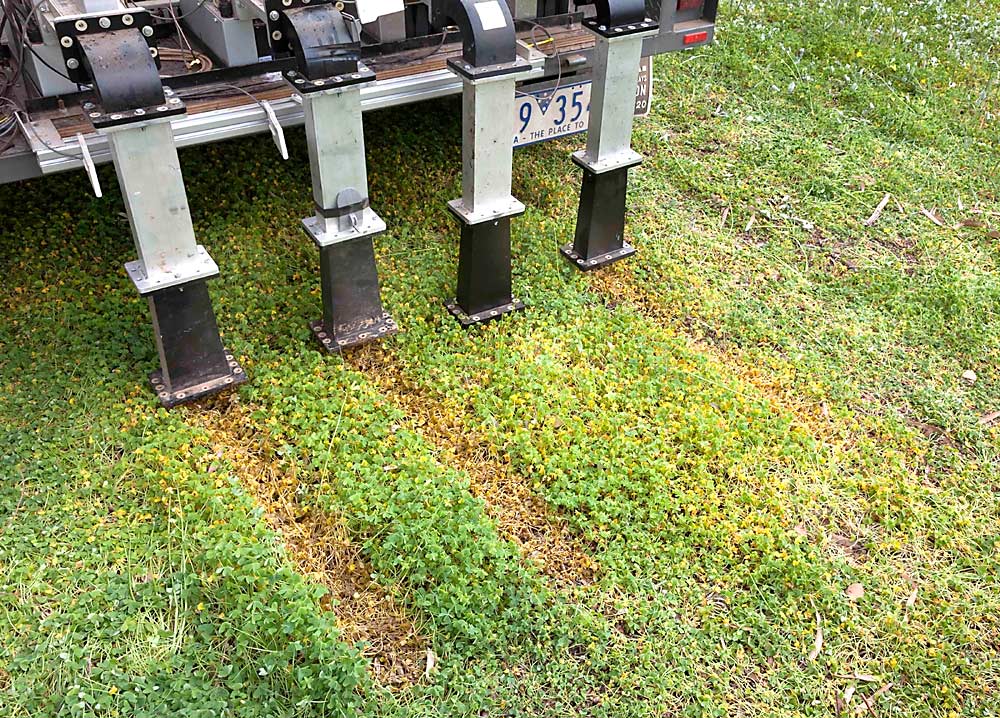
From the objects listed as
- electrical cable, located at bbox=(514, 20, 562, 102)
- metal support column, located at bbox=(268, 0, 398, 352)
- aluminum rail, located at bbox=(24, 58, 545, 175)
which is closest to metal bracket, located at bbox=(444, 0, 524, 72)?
aluminum rail, located at bbox=(24, 58, 545, 175)

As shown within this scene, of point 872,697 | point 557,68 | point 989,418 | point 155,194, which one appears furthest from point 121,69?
point 989,418

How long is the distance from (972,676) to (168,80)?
3828 millimetres

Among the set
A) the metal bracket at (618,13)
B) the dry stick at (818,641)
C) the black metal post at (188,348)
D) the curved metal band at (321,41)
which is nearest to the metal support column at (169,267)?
the black metal post at (188,348)

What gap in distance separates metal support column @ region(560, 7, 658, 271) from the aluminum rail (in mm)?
321

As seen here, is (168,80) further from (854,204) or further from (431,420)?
(854,204)

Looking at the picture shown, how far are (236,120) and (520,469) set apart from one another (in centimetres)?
179

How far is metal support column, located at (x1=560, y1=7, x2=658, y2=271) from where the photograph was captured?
12.9ft

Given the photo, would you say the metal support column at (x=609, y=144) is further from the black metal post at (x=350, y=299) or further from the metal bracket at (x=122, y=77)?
the metal bracket at (x=122, y=77)

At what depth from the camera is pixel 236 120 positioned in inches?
141

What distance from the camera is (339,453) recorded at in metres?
3.43

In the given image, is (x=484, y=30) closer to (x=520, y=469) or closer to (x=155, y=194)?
(x=155, y=194)

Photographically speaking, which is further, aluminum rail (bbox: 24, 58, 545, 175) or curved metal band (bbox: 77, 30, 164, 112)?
aluminum rail (bbox: 24, 58, 545, 175)

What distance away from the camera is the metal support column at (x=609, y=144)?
12.9 ft

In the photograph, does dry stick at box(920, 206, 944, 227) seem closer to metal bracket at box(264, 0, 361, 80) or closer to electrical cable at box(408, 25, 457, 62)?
electrical cable at box(408, 25, 457, 62)
